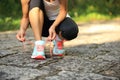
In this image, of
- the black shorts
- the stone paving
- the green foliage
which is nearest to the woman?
the black shorts

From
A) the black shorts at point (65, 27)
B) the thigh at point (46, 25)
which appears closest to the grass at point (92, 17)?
the thigh at point (46, 25)

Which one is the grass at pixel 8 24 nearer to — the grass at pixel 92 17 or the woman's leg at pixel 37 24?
the grass at pixel 92 17

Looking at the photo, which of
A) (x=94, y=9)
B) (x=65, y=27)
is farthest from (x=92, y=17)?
(x=65, y=27)

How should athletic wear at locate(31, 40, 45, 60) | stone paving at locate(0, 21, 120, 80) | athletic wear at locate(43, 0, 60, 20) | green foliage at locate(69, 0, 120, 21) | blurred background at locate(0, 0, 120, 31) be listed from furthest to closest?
green foliage at locate(69, 0, 120, 21) < blurred background at locate(0, 0, 120, 31) < athletic wear at locate(43, 0, 60, 20) < athletic wear at locate(31, 40, 45, 60) < stone paving at locate(0, 21, 120, 80)

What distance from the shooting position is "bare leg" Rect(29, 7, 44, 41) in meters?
3.21

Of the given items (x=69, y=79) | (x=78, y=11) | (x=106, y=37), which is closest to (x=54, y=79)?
(x=69, y=79)

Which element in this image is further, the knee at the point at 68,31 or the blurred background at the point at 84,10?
the blurred background at the point at 84,10

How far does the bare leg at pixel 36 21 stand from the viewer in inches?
126

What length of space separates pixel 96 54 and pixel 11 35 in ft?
7.03

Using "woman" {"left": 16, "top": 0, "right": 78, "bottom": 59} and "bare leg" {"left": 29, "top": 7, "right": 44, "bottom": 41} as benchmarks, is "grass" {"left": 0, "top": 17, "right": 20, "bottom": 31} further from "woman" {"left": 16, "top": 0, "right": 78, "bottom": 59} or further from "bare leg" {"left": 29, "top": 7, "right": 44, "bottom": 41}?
"bare leg" {"left": 29, "top": 7, "right": 44, "bottom": 41}

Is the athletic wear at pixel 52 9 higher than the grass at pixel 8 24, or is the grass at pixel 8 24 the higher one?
the athletic wear at pixel 52 9

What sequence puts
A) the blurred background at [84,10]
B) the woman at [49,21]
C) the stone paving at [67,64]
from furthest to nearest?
the blurred background at [84,10], the woman at [49,21], the stone paving at [67,64]

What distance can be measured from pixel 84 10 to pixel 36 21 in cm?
611

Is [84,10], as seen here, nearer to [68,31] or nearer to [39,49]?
[68,31]
